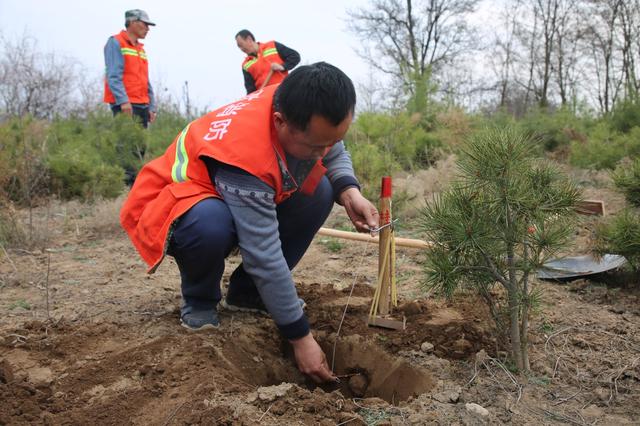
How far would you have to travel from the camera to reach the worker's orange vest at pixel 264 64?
22.4 ft

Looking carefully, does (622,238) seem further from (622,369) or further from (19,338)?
(19,338)

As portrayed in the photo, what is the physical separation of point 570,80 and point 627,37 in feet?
11.3

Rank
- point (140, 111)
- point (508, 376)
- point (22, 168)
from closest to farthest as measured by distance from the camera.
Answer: point (508, 376), point (22, 168), point (140, 111)

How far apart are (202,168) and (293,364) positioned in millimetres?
892

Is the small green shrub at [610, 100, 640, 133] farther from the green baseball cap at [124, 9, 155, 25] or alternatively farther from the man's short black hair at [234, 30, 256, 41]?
the green baseball cap at [124, 9, 155, 25]

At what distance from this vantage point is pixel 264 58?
6.99m

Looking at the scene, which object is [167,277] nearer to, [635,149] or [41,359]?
[41,359]

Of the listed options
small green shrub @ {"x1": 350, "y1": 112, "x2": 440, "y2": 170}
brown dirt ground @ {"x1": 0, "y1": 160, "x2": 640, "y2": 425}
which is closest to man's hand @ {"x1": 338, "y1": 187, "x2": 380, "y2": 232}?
brown dirt ground @ {"x1": 0, "y1": 160, "x2": 640, "y2": 425}

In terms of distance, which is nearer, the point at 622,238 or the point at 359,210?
the point at 359,210

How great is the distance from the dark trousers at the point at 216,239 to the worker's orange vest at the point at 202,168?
62 millimetres

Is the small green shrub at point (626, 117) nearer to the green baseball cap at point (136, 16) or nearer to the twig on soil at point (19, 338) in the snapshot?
the green baseball cap at point (136, 16)

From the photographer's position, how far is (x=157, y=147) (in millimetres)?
6668

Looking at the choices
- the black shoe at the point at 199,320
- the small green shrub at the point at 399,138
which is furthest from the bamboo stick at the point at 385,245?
the small green shrub at the point at 399,138

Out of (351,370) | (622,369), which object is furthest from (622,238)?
(351,370)
